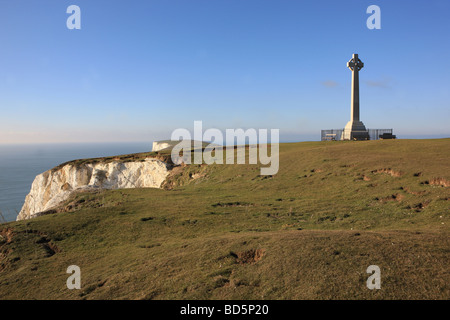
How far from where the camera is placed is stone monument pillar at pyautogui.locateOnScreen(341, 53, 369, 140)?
4294cm

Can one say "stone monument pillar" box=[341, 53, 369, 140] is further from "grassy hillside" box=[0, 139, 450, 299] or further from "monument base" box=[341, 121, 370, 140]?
"grassy hillside" box=[0, 139, 450, 299]

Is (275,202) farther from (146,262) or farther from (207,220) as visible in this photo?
(146,262)

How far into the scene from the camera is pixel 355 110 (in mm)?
43188

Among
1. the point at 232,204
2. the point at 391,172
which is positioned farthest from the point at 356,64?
the point at 232,204

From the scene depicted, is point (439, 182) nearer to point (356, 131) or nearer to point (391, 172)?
point (391, 172)

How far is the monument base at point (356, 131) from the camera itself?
42.9m

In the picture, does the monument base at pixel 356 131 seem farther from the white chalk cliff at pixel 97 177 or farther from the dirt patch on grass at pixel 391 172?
the white chalk cliff at pixel 97 177

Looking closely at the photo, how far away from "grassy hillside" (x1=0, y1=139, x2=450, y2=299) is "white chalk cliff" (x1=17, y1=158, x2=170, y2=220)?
51.1 feet

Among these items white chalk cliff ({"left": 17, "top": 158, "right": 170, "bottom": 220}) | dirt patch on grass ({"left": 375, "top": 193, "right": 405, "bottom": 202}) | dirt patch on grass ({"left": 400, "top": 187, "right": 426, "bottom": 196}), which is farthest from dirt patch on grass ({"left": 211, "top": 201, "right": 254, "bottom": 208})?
white chalk cliff ({"left": 17, "top": 158, "right": 170, "bottom": 220})

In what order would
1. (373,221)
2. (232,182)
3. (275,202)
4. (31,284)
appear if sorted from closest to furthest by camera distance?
1. (31,284)
2. (373,221)
3. (275,202)
4. (232,182)

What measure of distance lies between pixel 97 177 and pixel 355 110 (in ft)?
136

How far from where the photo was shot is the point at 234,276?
799 cm
